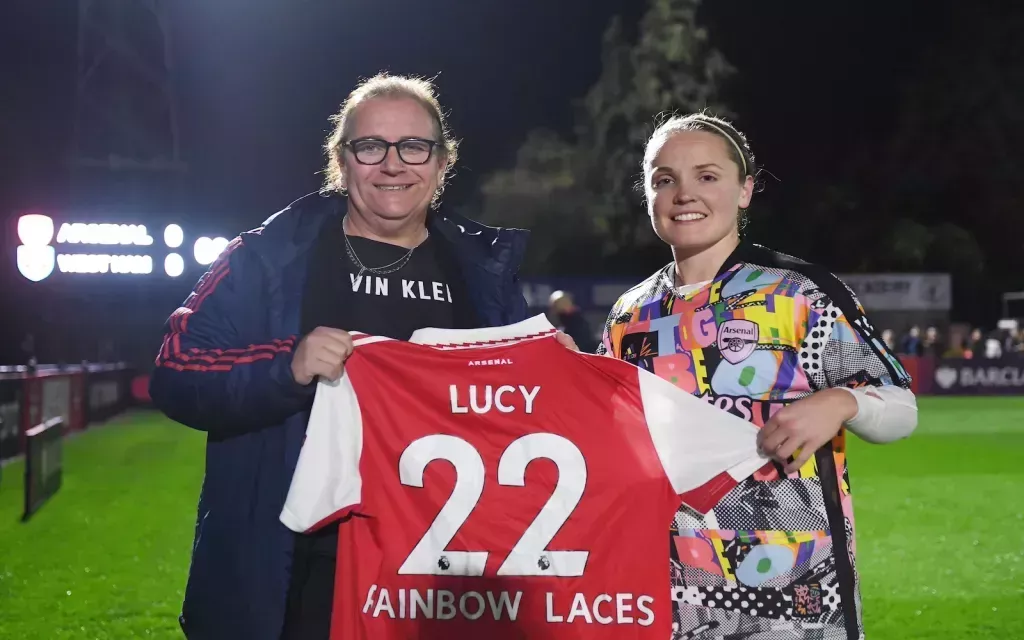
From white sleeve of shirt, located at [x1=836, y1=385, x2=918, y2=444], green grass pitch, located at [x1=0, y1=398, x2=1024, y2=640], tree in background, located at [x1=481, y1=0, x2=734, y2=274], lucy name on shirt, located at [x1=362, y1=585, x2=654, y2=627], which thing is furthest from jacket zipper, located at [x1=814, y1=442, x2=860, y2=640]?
tree in background, located at [x1=481, y1=0, x2=734, y2=274]

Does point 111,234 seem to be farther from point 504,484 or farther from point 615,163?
point 615,163

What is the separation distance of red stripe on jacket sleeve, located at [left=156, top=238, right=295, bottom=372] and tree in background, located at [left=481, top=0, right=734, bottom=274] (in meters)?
35.0

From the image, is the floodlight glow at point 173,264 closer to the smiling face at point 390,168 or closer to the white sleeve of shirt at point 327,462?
the smiling face at point 390,168

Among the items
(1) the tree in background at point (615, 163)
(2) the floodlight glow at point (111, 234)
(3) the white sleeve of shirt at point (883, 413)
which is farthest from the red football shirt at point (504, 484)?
(1) the tree in background at point (615, 163)

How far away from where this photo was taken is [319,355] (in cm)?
211

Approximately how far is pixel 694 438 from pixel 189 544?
5902 mm

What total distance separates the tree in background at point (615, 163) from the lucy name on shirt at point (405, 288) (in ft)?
114

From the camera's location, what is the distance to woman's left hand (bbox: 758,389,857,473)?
208 centimetres

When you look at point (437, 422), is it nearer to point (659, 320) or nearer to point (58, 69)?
point (659, 320)

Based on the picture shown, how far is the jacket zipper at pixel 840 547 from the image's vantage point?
7.20 feet

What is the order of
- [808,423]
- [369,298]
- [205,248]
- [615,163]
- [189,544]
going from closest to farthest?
1. [808,423]
2. [369,298]
3. [189,544]
4. [205,248]
5. [615,163]

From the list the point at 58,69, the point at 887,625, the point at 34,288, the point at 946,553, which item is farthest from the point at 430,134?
the point at 58,69

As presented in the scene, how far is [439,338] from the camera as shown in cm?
233

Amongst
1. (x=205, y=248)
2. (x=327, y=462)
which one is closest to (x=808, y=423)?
(x=327, y=462)
